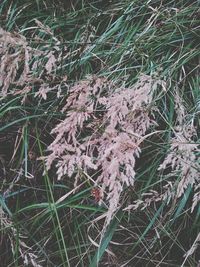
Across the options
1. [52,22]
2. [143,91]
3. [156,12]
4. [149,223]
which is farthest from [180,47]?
[149,223]

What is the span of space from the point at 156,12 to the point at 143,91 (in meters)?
0.38

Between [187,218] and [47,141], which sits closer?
[187,218]

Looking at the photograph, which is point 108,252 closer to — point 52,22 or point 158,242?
point 158,242

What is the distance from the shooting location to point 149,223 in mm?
1319

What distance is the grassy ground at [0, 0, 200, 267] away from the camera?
1.29 meters

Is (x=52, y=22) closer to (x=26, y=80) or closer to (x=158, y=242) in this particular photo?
→ (x=26, y=80)

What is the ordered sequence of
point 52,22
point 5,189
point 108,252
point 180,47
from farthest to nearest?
point 52,22 → point 180,47 → point 5,189 → point 108,252

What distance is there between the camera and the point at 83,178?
1.33 metres

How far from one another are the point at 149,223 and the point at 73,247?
0.22 m

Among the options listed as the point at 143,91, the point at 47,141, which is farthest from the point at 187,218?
the point at 47,141

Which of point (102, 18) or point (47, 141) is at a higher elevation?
point (102, 18)

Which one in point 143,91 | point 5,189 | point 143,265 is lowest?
point 143,265

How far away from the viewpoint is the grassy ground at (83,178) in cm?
129

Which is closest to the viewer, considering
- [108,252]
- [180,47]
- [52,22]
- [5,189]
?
[108,252]
